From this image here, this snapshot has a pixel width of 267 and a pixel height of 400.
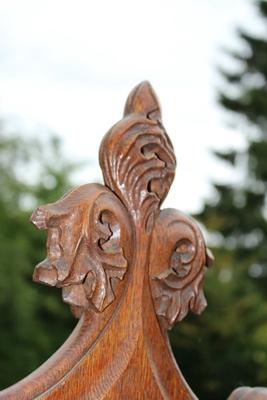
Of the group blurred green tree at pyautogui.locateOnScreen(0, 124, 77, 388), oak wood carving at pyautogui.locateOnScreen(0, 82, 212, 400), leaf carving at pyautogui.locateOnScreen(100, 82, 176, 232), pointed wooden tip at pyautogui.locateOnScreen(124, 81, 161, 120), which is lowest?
oak wood carving at pyautogui.locateOnScreen(0, 82, 212, 400)

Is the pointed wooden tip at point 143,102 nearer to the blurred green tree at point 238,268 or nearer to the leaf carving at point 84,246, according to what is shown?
the leaf carving at point 84,246

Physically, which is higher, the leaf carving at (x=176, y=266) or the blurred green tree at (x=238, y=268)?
the blurred green tree at (x=238, y=268)

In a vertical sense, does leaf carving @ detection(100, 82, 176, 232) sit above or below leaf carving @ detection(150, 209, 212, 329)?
above

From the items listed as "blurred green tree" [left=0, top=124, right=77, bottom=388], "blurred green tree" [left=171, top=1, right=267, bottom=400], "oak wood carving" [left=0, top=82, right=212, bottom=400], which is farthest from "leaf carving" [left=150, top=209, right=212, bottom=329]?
"blurred green tree" [left=0, top=124, right=77, bottom=388]

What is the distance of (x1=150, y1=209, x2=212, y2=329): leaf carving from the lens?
79 cm

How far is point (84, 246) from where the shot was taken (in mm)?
747

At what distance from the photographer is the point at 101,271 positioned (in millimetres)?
752

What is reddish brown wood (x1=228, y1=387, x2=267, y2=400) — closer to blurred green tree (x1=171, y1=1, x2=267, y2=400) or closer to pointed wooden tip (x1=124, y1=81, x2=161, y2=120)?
pointed wooden tip (x1=124, y1=81, x2=161, y2=120)

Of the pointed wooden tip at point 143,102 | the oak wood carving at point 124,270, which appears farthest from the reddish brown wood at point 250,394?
the pointed wooden tip at point 143,102

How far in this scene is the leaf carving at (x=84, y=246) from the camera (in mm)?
734

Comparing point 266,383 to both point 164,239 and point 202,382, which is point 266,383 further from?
point 164,239

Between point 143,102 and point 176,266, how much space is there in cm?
17

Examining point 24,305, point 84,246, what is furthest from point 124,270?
point 24,305

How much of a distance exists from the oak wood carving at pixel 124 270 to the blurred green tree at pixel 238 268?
4.85 metres
